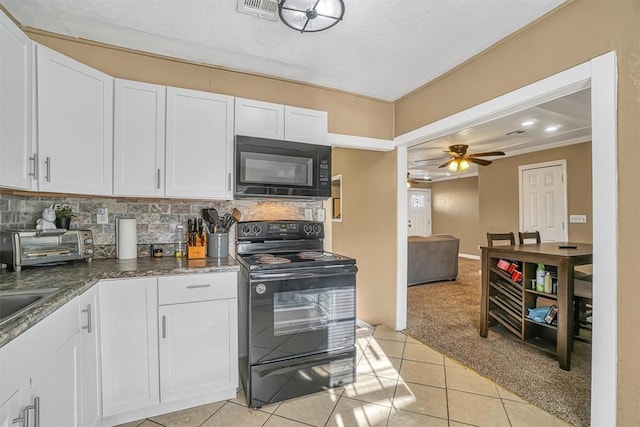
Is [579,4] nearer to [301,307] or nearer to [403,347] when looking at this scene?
[301,307]

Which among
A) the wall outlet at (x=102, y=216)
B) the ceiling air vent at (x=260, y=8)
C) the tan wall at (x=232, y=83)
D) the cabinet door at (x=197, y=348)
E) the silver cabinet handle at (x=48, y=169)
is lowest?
the cabinet door at (x=197, y=348)

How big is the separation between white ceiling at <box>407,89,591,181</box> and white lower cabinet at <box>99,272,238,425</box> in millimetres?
2773

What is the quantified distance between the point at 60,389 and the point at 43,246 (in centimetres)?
96

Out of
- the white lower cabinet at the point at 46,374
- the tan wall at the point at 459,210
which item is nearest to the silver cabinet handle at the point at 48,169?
the white lower cabinet at the point at 46,374

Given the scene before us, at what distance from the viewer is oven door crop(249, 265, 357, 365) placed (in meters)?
1.90

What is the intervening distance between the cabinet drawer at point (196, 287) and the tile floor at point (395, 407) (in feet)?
2.30

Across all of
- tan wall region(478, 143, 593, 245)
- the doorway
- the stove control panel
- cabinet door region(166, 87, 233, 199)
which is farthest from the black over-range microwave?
tan wall region(478, 143, 593, 245)

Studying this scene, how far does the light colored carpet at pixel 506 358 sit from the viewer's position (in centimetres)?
197

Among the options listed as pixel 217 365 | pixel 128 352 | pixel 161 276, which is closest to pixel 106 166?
pixel 161 276

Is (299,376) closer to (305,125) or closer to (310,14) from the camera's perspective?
(305,125)

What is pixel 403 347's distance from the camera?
9.07 feet

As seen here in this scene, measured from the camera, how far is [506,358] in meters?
2.53

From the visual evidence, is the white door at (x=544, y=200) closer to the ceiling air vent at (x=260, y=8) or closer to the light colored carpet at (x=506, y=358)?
the light colored carpet at (x=506, y=358)

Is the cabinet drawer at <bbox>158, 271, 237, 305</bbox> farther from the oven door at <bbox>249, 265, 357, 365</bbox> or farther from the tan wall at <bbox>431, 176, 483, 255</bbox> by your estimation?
the tan wall at <bbox>431, 176, 483, 255</bbox>
